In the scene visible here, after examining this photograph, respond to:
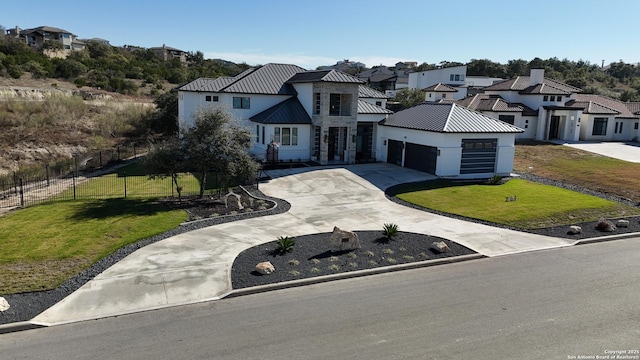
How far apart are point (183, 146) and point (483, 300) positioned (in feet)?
51.5

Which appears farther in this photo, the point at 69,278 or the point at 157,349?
the point at 69,278

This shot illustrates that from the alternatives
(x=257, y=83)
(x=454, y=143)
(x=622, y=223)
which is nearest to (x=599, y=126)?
(x=454, y=143)

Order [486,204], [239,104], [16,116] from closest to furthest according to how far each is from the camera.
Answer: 1. [486,204]
2. [239,104]
3. [16,116]

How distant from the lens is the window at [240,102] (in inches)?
1400

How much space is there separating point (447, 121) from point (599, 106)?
3300 centimetres

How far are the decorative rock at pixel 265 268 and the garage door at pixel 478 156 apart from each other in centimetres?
2036

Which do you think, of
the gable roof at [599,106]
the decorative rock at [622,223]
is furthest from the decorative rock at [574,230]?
the gable roof at [599,106]

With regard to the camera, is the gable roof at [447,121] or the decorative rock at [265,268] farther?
the gable roof at [447,121]

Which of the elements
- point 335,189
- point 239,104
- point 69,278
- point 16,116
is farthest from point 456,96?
point 69,278

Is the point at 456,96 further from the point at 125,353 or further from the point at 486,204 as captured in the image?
the point at 125,353

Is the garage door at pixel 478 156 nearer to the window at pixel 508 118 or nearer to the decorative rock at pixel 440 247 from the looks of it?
the decorative rock at pixel 440 247

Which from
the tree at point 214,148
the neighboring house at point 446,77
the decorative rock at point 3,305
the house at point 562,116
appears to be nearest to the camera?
the decorative rock at point 3,305

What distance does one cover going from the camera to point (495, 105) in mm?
50594

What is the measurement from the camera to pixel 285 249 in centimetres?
1597
